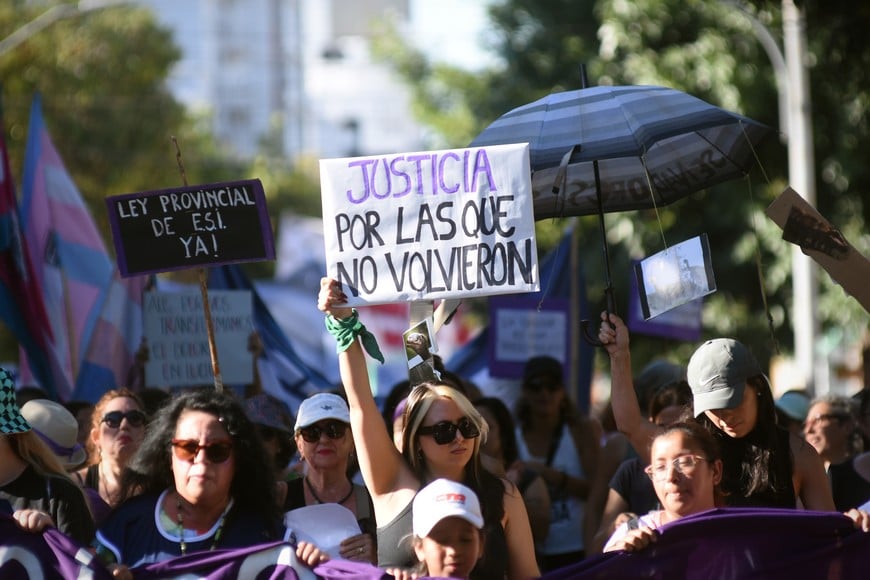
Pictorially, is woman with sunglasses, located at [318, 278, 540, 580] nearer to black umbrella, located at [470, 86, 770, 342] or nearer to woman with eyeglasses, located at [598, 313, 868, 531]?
woman with eyeglasses, located at [598, 313, 868, 531]

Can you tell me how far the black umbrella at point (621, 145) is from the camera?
5.93 m

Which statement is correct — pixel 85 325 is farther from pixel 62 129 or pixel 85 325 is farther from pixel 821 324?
pixel 62 129

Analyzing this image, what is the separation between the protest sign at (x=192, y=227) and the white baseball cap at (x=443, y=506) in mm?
2374

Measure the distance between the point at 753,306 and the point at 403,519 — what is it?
13836mm

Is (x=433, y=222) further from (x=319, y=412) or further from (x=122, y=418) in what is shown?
(x=122, y=418)

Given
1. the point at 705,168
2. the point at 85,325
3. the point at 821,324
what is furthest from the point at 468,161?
the point at 821,324

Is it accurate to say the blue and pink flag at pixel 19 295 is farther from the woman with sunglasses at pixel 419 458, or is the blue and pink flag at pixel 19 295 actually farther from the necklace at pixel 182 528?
the woman with sunglasses at pixel 419 458

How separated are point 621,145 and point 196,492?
2.14 m

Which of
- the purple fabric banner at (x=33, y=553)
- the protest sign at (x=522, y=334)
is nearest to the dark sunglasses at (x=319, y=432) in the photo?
the purple fabric banner at (x=33, y=553)

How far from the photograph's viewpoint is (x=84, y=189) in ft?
97.5

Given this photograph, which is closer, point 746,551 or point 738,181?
point 746,551

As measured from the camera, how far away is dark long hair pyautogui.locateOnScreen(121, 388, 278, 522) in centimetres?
504

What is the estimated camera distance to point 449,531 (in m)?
4.35

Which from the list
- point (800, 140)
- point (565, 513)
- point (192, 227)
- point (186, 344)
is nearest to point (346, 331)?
point (192, 227)
